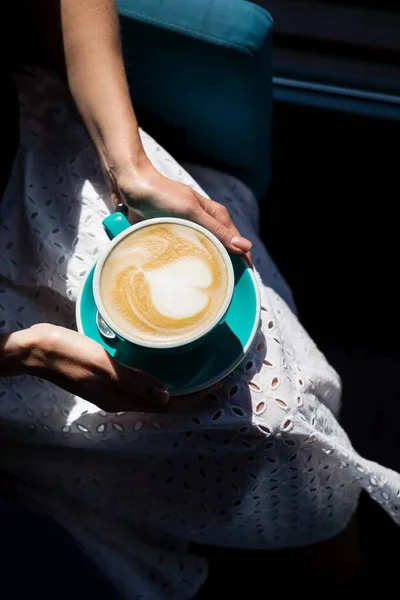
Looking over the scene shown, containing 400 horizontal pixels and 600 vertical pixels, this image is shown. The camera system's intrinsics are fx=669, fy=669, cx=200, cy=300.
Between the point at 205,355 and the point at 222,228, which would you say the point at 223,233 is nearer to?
the point at 222,228

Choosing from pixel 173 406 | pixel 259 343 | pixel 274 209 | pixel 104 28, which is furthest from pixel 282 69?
pixel 173 406

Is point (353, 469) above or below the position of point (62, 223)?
below

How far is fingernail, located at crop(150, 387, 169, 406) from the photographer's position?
684 mm

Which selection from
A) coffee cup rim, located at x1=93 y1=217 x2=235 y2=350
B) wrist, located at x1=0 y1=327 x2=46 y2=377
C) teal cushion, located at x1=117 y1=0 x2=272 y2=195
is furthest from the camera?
teal cushion, located at x1=117 y1=0 x2=272 y2=195

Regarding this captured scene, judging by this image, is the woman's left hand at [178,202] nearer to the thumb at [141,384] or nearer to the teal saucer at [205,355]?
the teal saucer at [205,355]

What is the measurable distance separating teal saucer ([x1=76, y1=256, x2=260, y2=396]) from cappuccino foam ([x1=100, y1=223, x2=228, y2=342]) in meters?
0.05

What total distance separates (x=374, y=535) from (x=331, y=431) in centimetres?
51

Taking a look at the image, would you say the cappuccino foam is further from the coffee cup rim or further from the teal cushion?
the teal cushion

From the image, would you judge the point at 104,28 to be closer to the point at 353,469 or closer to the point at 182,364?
the point at 182,364

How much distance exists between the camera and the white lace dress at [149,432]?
31.0 inches

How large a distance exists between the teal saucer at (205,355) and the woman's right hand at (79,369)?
0.02 metres

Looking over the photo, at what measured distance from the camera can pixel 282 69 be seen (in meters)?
1.31

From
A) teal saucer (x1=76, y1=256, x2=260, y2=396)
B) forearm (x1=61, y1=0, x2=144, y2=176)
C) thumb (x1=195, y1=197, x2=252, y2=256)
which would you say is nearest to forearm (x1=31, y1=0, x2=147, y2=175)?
forearm (x1=61, y1=0, x2=144, y2=176)

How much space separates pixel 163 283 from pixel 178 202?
5.4 inches
